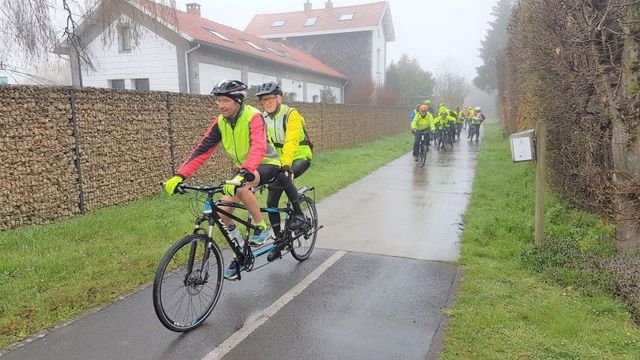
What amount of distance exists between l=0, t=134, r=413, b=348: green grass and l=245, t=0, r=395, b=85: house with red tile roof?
101ft

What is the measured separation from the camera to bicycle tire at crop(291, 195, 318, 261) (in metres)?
5.63

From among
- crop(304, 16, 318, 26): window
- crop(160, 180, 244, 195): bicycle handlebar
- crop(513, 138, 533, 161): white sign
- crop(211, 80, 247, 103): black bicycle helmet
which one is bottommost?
crop(160, 180, 244, 195): bicycle handlebar

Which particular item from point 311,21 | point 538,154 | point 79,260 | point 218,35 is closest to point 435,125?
point 218,35

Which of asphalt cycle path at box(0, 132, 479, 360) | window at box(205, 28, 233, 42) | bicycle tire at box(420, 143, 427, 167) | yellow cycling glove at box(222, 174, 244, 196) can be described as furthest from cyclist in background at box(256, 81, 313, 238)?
window at box(205, 28, 233, 42)

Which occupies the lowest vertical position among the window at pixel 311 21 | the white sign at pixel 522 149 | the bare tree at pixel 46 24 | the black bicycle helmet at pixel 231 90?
the white sign at pixel 522 149

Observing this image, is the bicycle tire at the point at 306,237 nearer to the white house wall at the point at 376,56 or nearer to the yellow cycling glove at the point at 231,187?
the yellow cycling glove at the point at 231,187

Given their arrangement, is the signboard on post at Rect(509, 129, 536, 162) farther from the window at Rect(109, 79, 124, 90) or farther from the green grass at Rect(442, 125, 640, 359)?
the window at Rect(109, 79, 124, 90)

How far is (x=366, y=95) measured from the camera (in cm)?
3525

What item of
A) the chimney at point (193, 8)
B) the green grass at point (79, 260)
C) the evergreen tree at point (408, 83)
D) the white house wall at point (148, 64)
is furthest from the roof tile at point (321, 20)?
the green grass at point (79, 260)

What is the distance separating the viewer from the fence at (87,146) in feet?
21.3

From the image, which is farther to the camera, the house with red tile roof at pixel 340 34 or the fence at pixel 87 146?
the house with red tile roof at pixel 340 34

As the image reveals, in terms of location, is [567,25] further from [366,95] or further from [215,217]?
[366,95]

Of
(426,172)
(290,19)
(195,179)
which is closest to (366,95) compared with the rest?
(290,19)

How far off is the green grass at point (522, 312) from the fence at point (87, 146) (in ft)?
18.5
